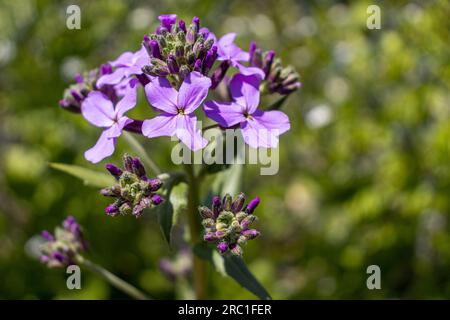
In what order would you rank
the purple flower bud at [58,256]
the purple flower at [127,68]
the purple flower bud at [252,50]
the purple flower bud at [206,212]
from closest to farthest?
the purple flower bud at [206,212] < the purple flower at [127,68] < the purple flower bud at [252,50] < the purple flower bud at [58,256]

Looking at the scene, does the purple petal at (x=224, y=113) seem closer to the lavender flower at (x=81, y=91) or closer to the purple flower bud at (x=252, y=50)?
the purple flower bud at (x=252, y=50)

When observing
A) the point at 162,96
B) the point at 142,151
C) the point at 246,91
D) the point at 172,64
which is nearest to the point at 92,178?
the point at 142,151

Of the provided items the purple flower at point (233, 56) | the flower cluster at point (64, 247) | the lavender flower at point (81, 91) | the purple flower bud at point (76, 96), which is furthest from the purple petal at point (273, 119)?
the flower cluster at point (64, 247)

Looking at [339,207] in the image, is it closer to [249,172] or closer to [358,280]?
[358,280]

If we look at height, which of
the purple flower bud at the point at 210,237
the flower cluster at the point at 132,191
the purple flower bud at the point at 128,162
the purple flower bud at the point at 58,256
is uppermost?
the purple flower bud at the point at 128,162
